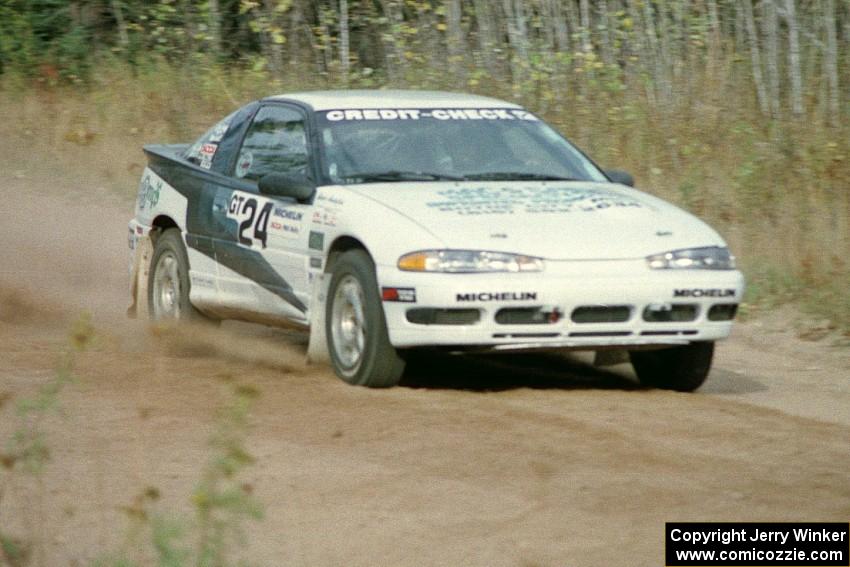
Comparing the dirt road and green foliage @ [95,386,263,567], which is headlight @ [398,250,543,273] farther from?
green foliage @ [95,386,263,567]

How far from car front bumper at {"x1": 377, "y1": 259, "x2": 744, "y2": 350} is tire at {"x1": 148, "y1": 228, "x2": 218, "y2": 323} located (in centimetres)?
224

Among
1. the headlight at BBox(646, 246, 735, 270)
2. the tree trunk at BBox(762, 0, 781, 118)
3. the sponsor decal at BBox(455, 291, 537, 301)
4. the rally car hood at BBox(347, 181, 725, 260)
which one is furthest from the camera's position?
the tree trunk at BBox(762, 0, 781, 118)

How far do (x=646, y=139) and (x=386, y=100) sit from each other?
16.5 ft

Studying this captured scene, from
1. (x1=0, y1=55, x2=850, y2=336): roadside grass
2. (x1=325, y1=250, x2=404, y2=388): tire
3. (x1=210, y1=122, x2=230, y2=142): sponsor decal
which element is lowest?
(x1=0, y1=55, x2=850, y2=336): roadside grass

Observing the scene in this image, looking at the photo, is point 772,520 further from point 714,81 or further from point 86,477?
point 714,81

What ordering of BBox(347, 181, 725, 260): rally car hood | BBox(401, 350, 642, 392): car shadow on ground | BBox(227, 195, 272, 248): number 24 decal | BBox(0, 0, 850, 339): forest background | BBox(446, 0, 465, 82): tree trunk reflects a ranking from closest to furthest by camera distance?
BBox(347, 181, 725, 260): rally car hood, BBox(401, 350, 642, 392): car shadow on ground, BBox(227, 195, 272, 248): number 24 decal, BBox(0, 0, 850, 339): forest background, BBox(446, 0, 465, 82): tree trunk

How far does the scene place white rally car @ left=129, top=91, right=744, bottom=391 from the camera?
7535 millimetres

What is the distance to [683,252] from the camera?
779 cm

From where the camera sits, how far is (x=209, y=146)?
9781 mm

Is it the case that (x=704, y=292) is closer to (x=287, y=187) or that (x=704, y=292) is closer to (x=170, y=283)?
(x=287, y=187)


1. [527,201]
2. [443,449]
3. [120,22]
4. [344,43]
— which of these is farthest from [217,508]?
[120,22]

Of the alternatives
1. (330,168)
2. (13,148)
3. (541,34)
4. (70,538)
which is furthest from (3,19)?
(70,538)

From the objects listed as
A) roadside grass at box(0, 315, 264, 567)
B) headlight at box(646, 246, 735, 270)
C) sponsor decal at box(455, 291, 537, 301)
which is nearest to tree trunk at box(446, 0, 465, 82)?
headlight at box(646, 246, 735, 270)

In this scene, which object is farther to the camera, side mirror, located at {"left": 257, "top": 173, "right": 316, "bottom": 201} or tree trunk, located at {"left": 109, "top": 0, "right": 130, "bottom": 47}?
tree trunk, located at {"left": 109, "top": 0, "right": 130, "bottom": 47}
